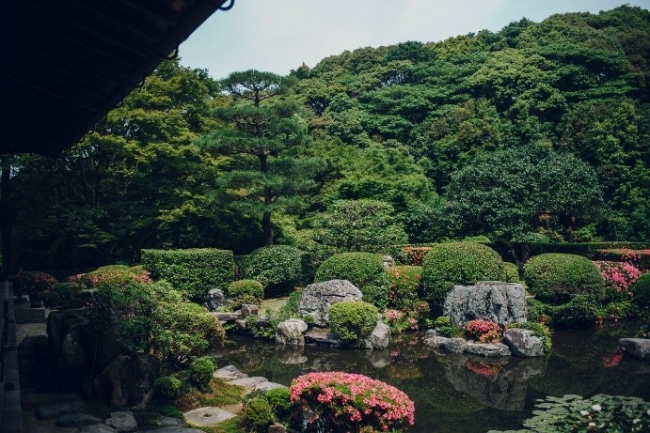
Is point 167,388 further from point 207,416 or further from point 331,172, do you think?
point 331,172

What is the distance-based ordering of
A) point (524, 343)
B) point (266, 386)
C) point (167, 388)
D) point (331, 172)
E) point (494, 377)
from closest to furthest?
point (167, 388), point (266, 386), point (494, 377), point (524, 343), point (331, 172)

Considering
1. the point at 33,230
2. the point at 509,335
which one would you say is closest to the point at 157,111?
the point at 33,230

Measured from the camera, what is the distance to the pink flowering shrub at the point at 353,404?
7.30m

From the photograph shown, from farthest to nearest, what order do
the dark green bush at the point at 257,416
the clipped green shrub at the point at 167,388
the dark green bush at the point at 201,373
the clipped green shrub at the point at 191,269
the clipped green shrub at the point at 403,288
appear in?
1. the clipped green shrub at the point at 191,269
2. the clipped green shrub at the point at 403,288
3. the dark green bush at the point at 201,373
4. the clipped green shrub at the point at 167,388
5. the dark green bush at the point at 257,416

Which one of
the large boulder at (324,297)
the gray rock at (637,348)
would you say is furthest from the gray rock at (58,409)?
the gray rock at (637,348)

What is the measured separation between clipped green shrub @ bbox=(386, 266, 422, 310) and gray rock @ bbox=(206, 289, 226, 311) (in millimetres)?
6147

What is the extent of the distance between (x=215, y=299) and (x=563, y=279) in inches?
475

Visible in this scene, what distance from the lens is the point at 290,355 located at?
45.6 ft

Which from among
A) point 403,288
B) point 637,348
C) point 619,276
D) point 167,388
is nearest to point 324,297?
point 403,288

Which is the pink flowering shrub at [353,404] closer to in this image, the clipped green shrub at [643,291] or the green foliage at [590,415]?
the green foliage at [590,415]

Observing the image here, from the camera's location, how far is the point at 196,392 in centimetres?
950

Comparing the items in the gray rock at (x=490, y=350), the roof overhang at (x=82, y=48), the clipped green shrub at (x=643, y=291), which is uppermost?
the roof overhang at (x=82, y=48)

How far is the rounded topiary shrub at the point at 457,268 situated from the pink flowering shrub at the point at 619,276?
191 inches

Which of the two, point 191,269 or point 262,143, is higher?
point 262,143
